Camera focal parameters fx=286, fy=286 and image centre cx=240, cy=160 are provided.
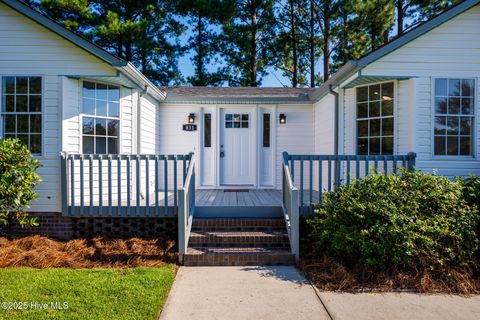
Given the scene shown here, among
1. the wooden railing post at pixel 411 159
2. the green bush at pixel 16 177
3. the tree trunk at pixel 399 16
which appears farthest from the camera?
the tree trunk at pixel 399 16

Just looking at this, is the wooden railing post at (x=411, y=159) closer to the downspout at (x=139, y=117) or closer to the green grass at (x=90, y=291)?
the green grass at (x=90, y=291)

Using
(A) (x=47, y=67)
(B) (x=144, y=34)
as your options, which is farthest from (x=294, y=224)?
(B) (x=144, y=34)

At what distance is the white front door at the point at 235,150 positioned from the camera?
7.56m

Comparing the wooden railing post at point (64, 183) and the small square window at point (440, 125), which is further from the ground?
the small square window at point (440, 125)

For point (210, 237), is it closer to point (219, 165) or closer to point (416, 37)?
point (219, 165)

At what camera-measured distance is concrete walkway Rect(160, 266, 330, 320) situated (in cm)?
293

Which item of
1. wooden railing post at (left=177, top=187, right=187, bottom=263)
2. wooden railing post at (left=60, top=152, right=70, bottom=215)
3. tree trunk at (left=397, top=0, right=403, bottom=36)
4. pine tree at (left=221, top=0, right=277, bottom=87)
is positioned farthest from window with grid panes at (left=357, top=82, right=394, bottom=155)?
tree trunk at (left=397, top=0, right=403, bottom=36)

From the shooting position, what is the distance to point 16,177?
14.2ft

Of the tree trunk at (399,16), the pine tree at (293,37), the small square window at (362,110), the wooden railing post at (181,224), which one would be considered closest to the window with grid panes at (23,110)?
the wooden railing post at (181,224)

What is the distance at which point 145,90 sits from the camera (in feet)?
20.1

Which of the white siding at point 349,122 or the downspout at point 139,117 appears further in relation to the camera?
the downspout at point 139,117

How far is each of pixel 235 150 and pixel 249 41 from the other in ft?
32.6

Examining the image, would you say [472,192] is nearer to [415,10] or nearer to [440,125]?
[440,125]

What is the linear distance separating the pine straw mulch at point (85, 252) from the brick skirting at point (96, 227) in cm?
19
